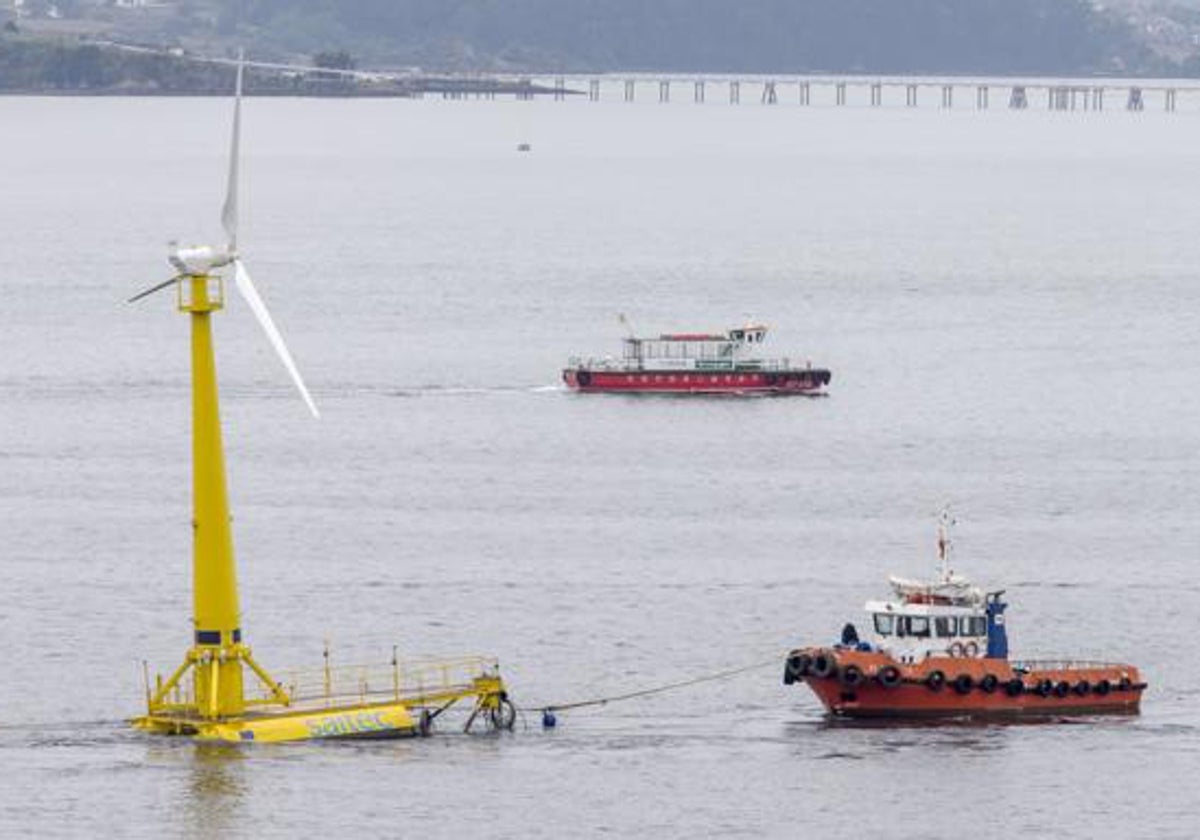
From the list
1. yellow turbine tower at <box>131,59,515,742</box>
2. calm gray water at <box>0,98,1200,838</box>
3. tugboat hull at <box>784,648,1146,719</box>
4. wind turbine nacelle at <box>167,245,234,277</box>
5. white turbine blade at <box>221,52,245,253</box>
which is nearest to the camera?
calm gray water at <box>0,98,1200,838</box>

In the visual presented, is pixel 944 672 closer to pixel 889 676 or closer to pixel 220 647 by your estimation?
pixel 889 676

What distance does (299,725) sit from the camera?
92.2 m

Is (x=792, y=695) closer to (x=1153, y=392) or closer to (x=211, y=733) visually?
(x=211, y=733)

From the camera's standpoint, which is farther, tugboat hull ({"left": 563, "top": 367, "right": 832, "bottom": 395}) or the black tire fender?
tugboat hull ({"left": 563, "top": 367, "right": 832, "bottom": 395})

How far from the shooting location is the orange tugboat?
96.6 meters

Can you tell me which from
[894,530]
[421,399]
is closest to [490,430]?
[421,399]

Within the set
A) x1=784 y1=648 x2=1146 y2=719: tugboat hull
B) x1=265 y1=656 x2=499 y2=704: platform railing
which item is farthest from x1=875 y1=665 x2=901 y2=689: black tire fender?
x1=265 y1=656 x2=499 y2=704: platform railing

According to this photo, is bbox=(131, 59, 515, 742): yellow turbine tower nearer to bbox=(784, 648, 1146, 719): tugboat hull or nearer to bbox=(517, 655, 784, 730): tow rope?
bbox=(517, 655, 784, 730): tow rope

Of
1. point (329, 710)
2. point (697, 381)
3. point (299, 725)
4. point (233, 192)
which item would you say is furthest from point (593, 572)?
point (697, 381)

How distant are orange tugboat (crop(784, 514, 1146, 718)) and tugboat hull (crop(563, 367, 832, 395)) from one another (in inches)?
3243

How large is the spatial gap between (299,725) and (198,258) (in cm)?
1260

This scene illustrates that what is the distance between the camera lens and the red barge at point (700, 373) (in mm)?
180500

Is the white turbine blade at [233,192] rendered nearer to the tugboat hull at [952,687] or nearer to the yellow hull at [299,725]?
the yellow hull at [299,725]

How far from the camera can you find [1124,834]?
85312 mm
